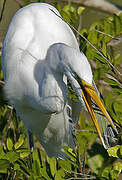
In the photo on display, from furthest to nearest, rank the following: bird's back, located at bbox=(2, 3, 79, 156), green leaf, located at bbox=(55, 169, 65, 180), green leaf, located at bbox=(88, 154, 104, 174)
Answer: green leaf, located at bbox=(88, 154, 104, 174)
bird's back, located at bbox=(2, 3, 79, 156)
green leaf, located at bbox=(55, 169, 65, 180)

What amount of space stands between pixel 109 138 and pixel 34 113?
2.27 ft

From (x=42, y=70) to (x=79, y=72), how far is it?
43cm

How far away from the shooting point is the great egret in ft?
5.38

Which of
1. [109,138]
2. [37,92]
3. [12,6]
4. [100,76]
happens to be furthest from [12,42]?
[12,6]

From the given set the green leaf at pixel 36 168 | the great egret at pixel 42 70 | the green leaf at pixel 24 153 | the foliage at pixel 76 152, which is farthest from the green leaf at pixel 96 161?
the green leaf at pixel 36 168

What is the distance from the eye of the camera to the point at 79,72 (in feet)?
5.10

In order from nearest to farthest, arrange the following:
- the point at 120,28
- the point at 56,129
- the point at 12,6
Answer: the point at 120,28
the point at 56,129
the point at 12,6

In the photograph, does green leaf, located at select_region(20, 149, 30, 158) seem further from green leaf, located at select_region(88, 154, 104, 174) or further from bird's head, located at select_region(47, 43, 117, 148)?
green leaf, located at select_region(88, 154, 104, 174)

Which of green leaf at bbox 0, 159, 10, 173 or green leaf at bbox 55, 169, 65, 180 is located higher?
green leaf at bbox 55, 169, 65, 180

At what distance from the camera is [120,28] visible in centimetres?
216

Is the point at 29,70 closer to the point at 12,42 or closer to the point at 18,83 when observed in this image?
the point at 18,83

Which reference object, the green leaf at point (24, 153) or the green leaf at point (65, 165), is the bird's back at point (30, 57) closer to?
the green leaf at point (24, 153)

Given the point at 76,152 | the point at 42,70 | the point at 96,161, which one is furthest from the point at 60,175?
the point at 96,161

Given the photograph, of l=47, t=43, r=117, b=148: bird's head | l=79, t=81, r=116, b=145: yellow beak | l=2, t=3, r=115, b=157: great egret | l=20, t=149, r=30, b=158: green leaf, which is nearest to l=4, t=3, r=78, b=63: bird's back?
l=2, t=3, r=115, b=157: great egret
